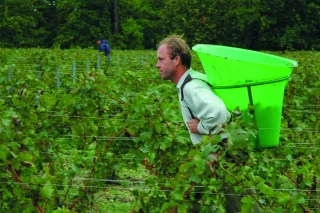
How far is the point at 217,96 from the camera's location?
3637 mm

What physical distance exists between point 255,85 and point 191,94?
33 cm

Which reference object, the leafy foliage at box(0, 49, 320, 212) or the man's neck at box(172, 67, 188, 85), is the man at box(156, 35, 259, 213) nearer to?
the man's neck at box(172, 67, 188, 85)

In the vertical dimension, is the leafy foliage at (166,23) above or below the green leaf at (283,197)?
below

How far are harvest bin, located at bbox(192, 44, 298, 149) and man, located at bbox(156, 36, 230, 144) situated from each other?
0.32 feet

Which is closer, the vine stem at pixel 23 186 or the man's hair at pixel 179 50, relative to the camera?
the vine stem at pixel 23 186

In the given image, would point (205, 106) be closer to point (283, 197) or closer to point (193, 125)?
point (193, 125)

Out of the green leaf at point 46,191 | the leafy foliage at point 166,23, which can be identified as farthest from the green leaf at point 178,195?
the leafy foliage at point 166,23

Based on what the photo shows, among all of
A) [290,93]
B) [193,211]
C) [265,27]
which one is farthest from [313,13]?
[193,211]

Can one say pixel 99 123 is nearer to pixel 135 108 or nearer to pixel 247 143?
pixel 135 108

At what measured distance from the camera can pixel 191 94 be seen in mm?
3637

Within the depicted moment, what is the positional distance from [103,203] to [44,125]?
150 cm

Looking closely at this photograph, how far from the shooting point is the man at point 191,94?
3.54 meters

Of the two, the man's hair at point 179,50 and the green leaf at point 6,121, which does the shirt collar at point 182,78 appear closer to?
the man's hair at point 179,50

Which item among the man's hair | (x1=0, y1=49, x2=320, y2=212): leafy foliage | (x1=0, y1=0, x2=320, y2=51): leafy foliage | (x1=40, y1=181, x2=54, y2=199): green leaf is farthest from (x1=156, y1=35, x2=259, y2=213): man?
(x1=0, y1=0, x2=320, y2=51): leafy foliage
